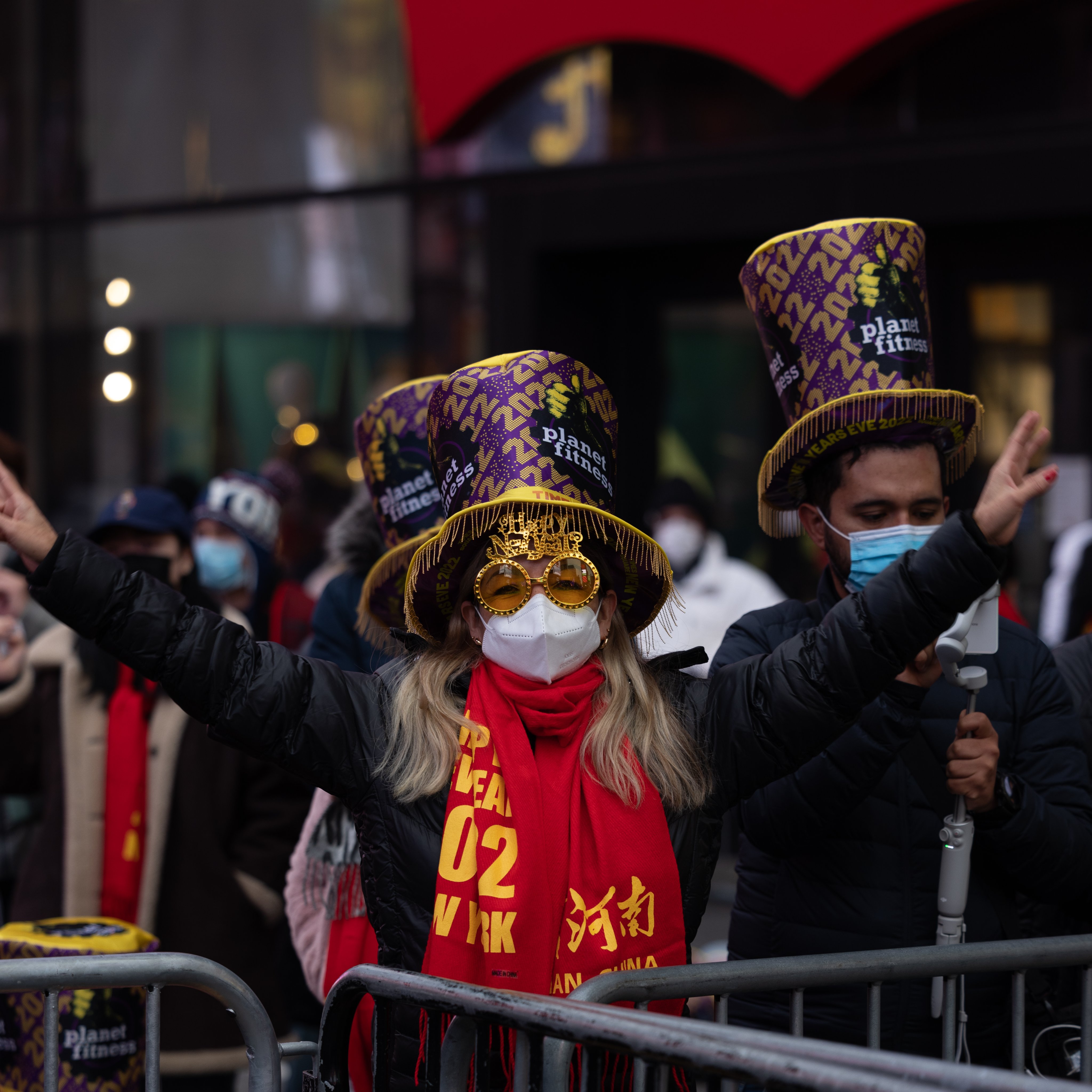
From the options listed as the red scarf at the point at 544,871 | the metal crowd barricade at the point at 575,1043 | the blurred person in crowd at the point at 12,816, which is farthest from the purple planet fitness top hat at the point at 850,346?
the blurred person in crowd at the point at 12,816

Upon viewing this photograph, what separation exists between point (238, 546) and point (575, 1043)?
165 inches

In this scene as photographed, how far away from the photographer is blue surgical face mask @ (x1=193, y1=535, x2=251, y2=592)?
5879 millimetres

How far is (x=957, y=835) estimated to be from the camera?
2.67 meters

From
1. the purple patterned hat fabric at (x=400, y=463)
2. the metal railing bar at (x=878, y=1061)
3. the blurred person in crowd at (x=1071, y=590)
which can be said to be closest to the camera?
the metal railing bar at (x=878, y=1061)

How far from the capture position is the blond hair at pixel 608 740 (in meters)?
2.55

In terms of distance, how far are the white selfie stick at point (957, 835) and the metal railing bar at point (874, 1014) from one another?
0.15 meters

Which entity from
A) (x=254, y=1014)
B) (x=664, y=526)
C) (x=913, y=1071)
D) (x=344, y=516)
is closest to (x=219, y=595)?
(x=344, y=516)

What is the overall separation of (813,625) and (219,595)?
11.6ft

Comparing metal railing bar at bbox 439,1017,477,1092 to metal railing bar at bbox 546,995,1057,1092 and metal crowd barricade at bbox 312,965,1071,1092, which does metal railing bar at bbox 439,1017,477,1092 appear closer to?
metal crowd barricade at bbox 312,965,1071,1092

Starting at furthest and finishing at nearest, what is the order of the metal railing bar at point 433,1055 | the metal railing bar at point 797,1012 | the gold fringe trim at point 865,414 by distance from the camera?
1. the gold fringe trim at point 865,414
2. the metal railing bar at point 797,1012
3. the metal railing bar at point 433,1055

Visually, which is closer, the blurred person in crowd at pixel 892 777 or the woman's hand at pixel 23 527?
the woman's hand at pixel 23 527

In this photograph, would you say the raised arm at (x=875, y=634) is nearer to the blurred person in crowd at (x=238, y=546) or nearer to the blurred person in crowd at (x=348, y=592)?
the blurred person in crowd at (x=348, y=592)

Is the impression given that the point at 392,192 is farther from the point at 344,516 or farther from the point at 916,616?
the point at 916,616

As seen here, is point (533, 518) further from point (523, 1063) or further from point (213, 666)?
point (523, 1063)
